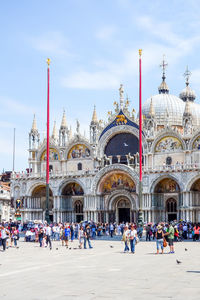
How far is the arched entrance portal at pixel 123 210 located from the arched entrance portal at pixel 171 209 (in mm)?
5037

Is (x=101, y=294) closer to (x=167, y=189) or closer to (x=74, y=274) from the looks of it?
(x=74, y=274)

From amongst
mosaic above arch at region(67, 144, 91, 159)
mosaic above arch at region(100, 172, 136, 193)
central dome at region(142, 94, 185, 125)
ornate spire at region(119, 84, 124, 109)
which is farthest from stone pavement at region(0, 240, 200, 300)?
central dome at region(142, 94, 185, 125)

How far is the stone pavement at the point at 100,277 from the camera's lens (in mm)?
13438

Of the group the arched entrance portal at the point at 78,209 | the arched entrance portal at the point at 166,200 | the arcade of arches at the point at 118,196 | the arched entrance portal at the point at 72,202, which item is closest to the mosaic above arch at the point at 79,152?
the arched entrance portal at the point at 72,202

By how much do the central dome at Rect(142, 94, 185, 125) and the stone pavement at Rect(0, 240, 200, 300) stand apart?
45068 mm

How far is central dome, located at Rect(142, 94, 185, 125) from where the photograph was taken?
68125 mm

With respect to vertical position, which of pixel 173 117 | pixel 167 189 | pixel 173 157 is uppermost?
pixel 173 117

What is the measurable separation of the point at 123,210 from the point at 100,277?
4189cm

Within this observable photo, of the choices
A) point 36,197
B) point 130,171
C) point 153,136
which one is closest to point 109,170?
point 130,171

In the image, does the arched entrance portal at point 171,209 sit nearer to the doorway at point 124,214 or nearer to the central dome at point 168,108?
the doorway at point 124,214

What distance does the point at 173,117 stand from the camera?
225 ft

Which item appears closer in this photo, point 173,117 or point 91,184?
point 91,184

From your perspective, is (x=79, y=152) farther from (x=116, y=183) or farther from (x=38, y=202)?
(x=38, y=202)

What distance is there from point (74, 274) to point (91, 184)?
40.0 metres
